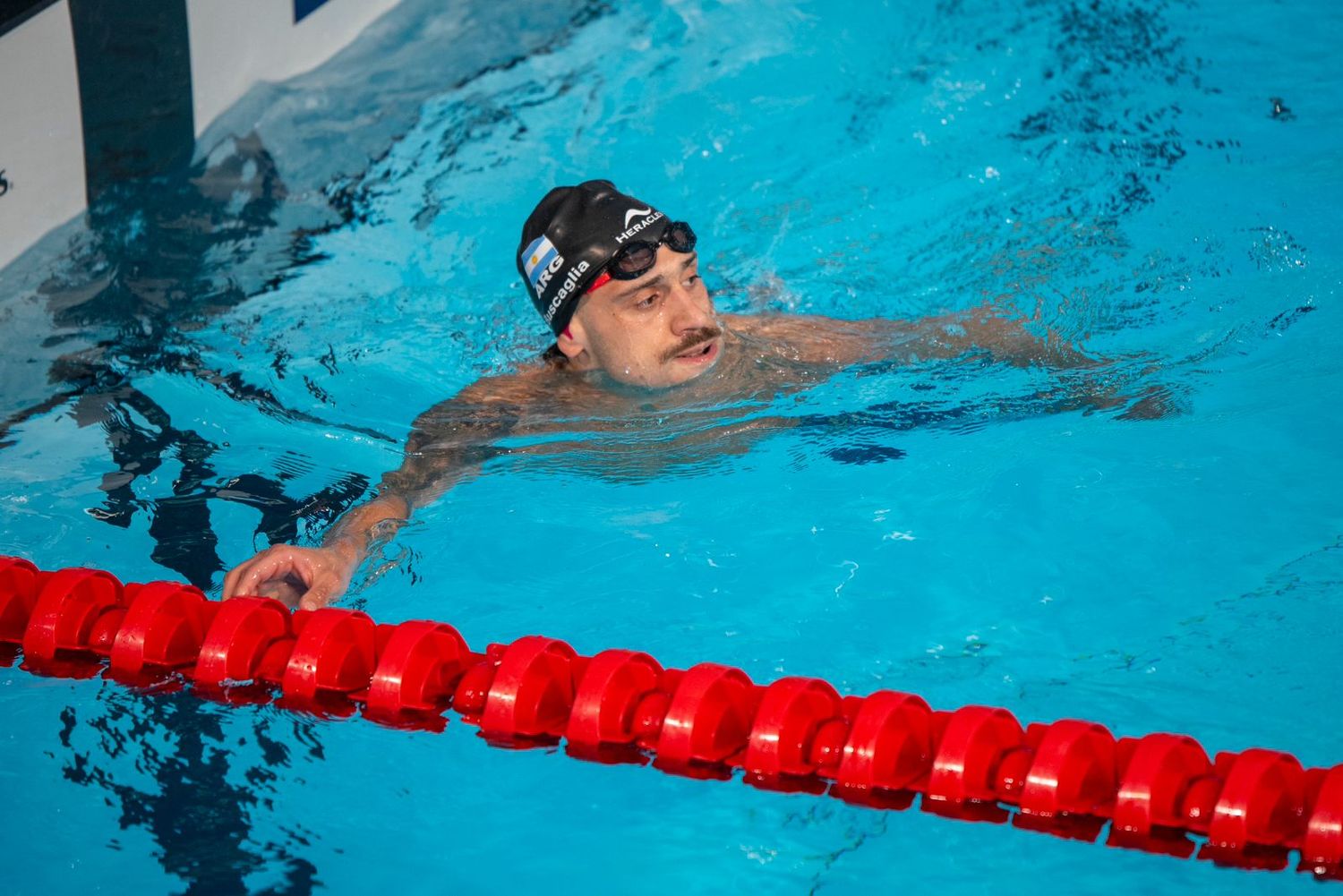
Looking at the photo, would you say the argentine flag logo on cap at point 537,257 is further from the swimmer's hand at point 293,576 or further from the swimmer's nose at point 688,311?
the swimmer's hand at point 293,576

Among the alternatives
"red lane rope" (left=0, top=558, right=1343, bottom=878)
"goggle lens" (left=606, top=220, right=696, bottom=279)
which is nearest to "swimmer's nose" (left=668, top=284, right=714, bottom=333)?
"goggle lens" (left=606, top=220, right=696, bottom=279)

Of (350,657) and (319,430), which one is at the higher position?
(319,430)

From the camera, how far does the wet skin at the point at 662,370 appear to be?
3.68 meters

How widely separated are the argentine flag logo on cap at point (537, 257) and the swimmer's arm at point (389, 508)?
387 millimetres

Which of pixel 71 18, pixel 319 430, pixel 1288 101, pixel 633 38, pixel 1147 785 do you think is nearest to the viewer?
pixel 1147 785

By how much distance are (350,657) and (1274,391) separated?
254cm

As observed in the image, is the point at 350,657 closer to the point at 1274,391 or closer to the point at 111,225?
the point at 1274,391

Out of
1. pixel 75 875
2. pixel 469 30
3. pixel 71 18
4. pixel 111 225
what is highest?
pixel 469 30

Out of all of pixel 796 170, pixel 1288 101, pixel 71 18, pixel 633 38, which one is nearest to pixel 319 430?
pixel 71 18

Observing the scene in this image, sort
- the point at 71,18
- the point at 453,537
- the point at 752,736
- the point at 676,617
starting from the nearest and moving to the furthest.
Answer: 1. the point at 752,736
2. the point at 676,617
3. the point at 453,537
4. the point at 71,18

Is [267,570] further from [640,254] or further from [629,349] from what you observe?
[640,254]

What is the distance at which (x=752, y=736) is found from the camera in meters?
2.27

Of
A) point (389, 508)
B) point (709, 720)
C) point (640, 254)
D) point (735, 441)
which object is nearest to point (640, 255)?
point (640, 254)

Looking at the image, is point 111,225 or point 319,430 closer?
point 319,430
